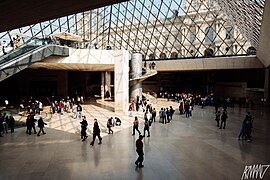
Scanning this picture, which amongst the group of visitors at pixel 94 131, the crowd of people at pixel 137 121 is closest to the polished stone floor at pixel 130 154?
the group of visitors at pixel 94 131

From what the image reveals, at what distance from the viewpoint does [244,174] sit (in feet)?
26.0

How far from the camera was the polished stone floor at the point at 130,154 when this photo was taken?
8.01 meters

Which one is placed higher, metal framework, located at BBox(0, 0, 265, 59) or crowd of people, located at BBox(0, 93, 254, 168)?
metal framework, located at BBox(0, 0, 265, 59)

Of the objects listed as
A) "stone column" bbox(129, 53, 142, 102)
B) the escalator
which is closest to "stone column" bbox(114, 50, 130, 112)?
the escalator

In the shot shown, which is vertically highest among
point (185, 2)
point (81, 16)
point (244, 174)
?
point (185, 2)

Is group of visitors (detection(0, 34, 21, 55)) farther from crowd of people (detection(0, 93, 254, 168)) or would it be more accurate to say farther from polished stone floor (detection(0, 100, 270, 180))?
polished stone floor (detection(0, 100, 270, 180))

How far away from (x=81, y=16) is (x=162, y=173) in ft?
106

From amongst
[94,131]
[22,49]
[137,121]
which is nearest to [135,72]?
[22,49]

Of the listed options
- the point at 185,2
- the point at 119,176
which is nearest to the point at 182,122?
the point at 119,176

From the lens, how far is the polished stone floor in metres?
8.01

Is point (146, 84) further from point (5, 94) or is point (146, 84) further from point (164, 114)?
point (164, 114)

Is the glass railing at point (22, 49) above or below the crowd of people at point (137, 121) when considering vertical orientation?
above

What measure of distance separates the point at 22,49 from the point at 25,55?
0.63 meters

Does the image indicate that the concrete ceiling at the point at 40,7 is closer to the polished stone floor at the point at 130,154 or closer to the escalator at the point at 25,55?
the polished stone floor at the point at 130,154
